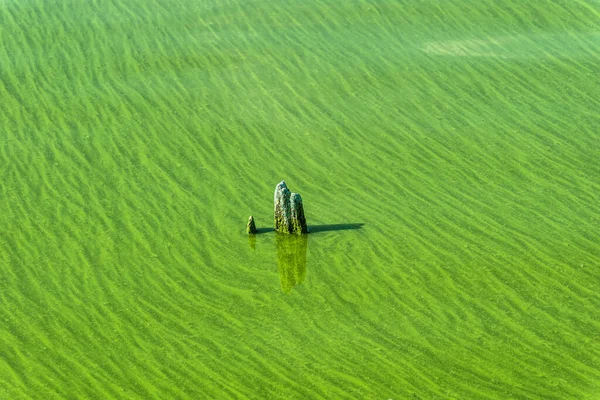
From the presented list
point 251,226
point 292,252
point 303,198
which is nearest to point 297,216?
point 292,252

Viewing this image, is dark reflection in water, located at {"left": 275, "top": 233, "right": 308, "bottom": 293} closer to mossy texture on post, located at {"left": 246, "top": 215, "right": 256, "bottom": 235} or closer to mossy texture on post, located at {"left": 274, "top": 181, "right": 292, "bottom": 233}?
mossy texture on post, located at {"left": 274, "top": 181, "right": 292, "bottom": 233}

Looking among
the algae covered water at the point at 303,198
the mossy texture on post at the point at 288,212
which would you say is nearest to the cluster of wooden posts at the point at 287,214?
the mossy texture on post at the point at 288,212

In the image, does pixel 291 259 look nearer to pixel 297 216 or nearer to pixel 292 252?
pixel 292 252

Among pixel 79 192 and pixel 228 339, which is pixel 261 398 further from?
pixel 79 192

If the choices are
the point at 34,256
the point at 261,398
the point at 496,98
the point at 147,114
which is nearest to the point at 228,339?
the point at 261,398

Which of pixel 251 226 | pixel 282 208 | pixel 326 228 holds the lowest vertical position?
pixel 326 228
